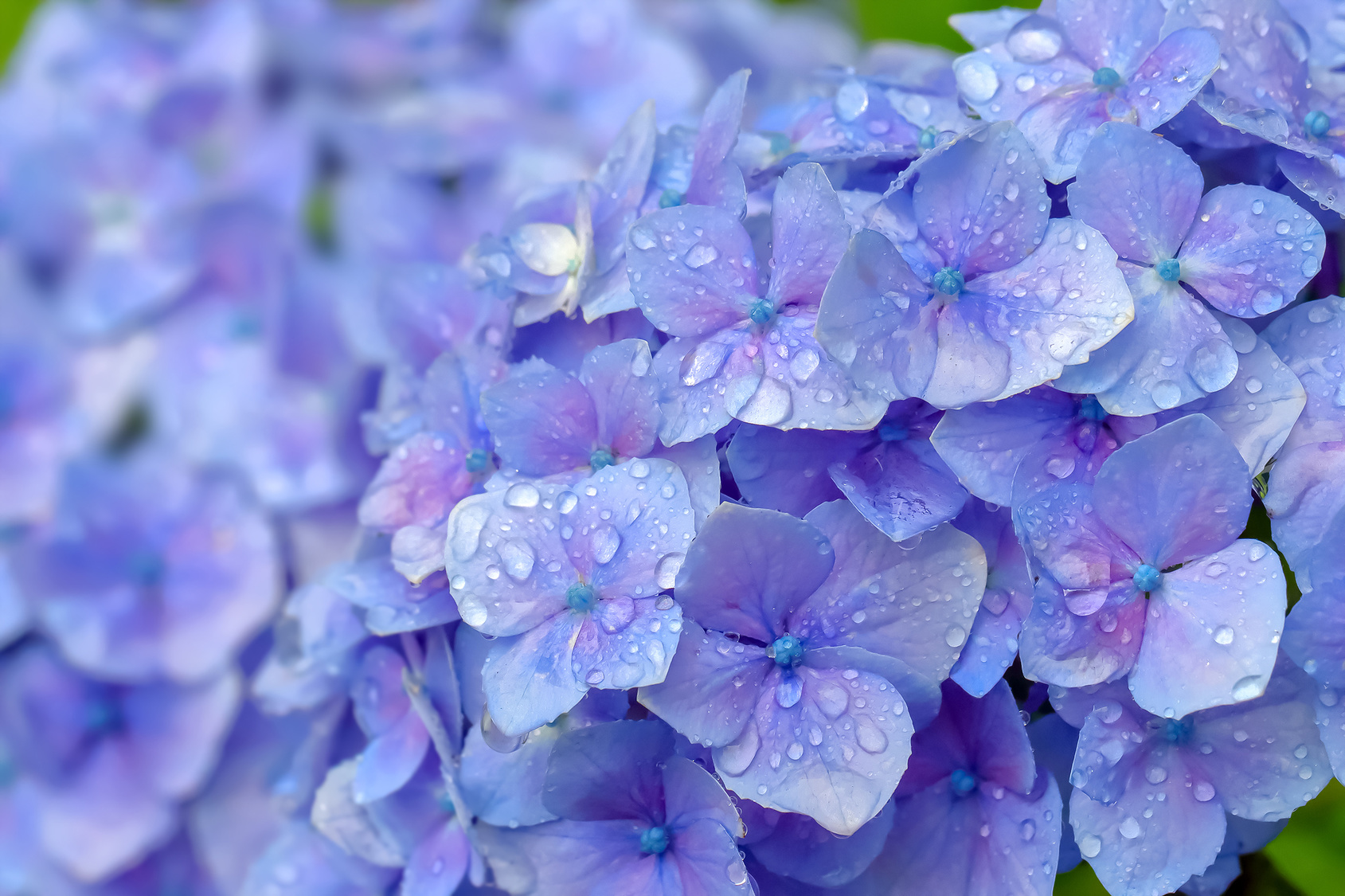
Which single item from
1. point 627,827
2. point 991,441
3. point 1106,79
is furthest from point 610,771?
point 1106,79

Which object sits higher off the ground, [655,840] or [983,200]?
[983,200]

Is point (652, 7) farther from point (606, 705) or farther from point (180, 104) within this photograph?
point (606, 705)

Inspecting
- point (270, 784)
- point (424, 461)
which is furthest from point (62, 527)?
point (424, 461)

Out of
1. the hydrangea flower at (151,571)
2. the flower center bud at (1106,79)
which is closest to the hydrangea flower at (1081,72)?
the flower center bud at (1106,79)

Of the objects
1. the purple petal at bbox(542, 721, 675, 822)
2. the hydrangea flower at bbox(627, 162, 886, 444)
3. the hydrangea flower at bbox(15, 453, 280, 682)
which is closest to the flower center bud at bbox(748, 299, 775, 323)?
the hydrangea flower at bbox(627, 162, 886, 444)

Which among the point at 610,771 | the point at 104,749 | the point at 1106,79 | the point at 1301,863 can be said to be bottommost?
the point at 104,749

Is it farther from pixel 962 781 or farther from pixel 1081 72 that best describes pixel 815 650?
pixel 1081 72
